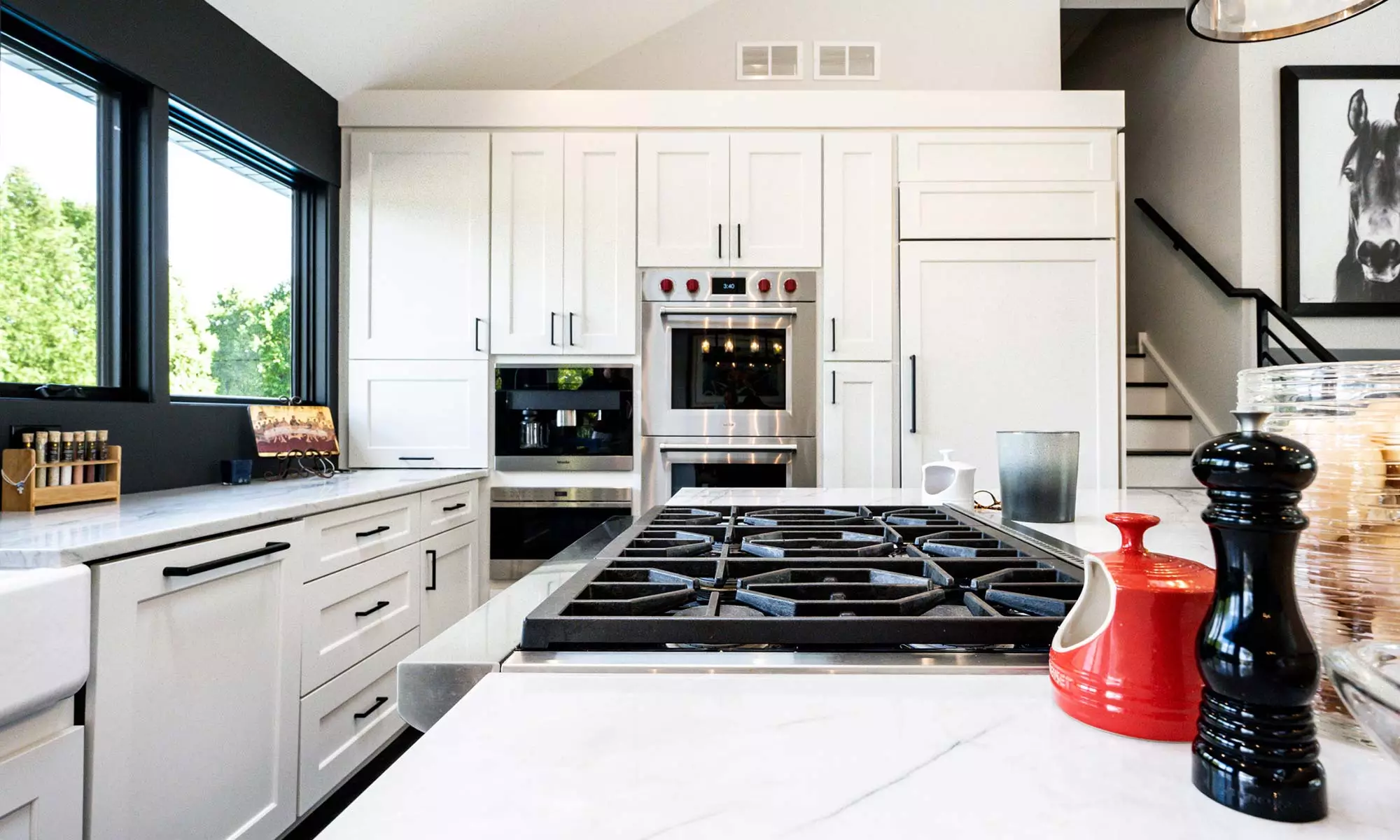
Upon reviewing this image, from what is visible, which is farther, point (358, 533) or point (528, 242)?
point (528, 242)

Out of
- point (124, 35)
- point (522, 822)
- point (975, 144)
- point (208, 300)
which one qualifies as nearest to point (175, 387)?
point (208, 300)

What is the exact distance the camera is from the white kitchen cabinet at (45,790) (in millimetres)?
981

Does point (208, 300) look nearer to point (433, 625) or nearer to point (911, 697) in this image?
point (433, 625)

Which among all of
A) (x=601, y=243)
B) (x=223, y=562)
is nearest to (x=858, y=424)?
(x=601, y=243)

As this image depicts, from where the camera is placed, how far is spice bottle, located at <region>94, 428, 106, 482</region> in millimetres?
1732

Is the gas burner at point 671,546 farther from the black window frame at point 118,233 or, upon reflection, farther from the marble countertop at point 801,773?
the black window frame at point 118,233

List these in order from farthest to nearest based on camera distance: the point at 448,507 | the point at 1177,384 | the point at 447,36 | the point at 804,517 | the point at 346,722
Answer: the point at 1177,384, the point at 447,36, the point at 448,507, the point at 346,722, the point at 804,517

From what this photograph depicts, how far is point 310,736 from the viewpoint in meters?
1.76

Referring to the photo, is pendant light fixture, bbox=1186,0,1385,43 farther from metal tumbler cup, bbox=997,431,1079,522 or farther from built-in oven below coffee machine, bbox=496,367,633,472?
built-in oven below coffee machine, bbox=496,367,633,472

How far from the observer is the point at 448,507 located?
8.61 ft

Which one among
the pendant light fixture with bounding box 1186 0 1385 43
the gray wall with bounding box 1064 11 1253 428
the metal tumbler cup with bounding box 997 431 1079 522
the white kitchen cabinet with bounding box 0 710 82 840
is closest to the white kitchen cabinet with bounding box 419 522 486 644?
the white kitchen cabinet with bounding box 0 710 82 840

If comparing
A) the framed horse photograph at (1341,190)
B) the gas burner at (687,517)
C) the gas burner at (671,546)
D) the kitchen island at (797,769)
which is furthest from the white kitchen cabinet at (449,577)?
the framed horse photograph at (1341,190)

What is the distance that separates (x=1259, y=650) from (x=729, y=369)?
2637 millimetres

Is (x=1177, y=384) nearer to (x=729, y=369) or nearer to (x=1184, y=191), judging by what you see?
(x=1184, y=191)
